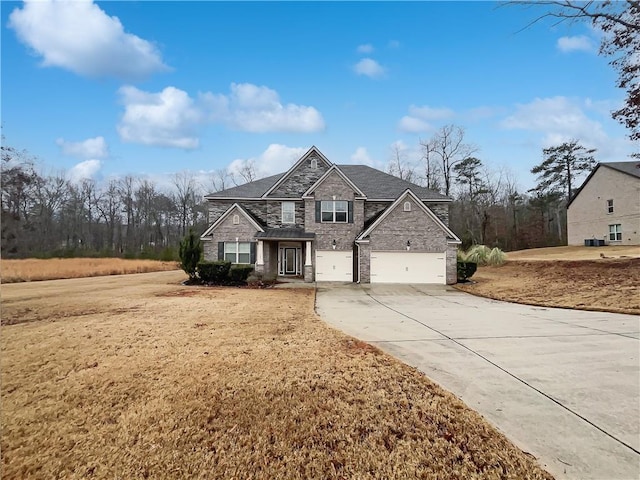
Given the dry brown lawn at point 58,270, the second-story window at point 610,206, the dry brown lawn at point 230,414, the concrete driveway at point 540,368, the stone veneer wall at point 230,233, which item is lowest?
the concrete driveway at point 540,368

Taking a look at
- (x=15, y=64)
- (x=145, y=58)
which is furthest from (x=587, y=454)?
(x=145, y=58)

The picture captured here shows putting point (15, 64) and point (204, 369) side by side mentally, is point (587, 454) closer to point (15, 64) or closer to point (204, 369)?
point (204, 369)

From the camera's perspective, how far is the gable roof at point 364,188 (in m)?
21.6

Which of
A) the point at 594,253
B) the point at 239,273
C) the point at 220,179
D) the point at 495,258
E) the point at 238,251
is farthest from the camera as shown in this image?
the point at 220,179

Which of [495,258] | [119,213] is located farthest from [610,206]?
[119,213]

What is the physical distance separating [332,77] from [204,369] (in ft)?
50.9

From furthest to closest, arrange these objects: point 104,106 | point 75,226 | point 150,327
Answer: point 75,226 < point 104,106 < point 150,327

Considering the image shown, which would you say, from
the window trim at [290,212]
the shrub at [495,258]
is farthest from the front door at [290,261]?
the shrub at [495,258]

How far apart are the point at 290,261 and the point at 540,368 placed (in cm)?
1783

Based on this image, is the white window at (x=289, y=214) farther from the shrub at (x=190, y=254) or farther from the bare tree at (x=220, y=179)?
the bare tree at (x=220, y=179)

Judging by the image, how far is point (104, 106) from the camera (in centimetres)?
1381

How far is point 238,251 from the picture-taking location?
1998 cm

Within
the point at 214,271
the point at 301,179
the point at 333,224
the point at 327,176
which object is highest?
the point at 301,179

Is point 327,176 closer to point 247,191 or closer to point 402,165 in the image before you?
point 247,191
